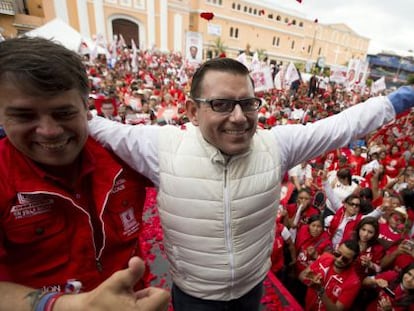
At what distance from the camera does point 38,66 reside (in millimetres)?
793

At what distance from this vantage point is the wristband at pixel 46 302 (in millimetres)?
635

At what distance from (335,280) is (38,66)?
2.56 m

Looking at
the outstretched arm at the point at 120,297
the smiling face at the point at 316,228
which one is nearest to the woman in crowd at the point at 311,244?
the smiling face at the point at 316,228

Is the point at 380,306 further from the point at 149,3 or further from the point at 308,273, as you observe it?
the point at 149,3

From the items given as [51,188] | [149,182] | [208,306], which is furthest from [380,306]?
[51,188]

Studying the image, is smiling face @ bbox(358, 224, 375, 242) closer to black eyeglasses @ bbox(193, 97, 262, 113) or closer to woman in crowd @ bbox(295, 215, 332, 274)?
woman in crowd @ bbox(295, 215, 332, 274)

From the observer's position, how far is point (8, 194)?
0.85m

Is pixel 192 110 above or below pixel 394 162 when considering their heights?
above

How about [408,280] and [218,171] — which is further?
[408,280]

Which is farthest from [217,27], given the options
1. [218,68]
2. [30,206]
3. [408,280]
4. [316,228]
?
[30,206]

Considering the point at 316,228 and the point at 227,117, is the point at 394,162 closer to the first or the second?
the point at 316,228

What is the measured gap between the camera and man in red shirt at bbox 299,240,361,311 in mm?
2127

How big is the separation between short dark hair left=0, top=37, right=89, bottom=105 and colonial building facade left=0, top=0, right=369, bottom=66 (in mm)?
19407

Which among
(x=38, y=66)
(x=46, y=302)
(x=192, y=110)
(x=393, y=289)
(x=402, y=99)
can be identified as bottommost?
(x=393, y=289)
